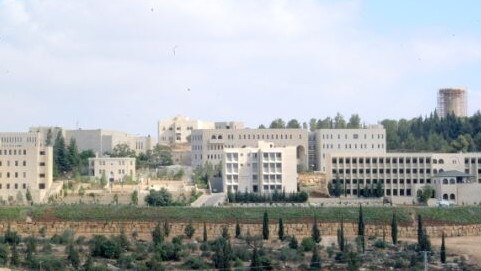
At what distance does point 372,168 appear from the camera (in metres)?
79.3

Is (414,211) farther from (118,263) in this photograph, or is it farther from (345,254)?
(118,263)

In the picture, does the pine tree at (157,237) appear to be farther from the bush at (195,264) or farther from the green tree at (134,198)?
the green tree at (134,198)

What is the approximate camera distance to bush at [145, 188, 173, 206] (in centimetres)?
6631

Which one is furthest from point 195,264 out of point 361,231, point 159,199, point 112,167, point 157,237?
point 112,167

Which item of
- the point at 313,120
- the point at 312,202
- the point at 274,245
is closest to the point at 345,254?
the point at 274,245

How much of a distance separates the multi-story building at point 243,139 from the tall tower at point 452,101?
3430 centimetres

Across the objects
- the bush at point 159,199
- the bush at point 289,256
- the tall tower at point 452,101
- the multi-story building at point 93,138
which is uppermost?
the tall tower at point 452,101

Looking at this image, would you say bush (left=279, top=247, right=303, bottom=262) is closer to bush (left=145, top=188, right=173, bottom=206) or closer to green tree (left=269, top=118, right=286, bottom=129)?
bush (left=145, top=188, right=173, bottom=206)

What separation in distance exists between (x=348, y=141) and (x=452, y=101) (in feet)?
113

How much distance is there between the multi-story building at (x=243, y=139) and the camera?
281 ft

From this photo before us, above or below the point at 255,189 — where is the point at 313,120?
above

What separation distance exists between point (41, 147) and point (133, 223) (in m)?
16.8

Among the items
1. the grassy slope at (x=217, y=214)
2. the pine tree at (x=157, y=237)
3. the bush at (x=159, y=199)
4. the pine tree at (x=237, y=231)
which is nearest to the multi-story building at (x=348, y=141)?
the bush at (x=159, y=199)

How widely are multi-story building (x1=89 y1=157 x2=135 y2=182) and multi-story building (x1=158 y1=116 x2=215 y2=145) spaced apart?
23.9m
